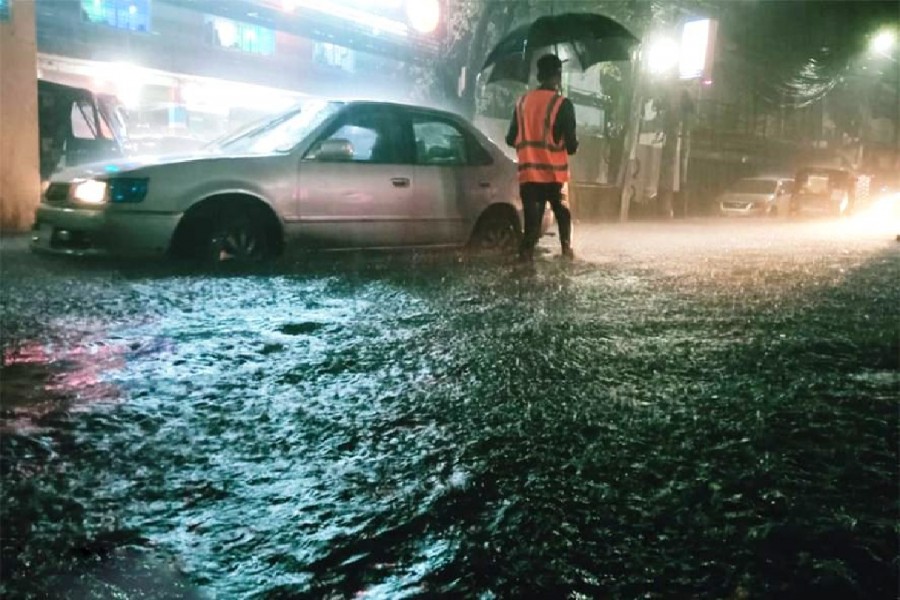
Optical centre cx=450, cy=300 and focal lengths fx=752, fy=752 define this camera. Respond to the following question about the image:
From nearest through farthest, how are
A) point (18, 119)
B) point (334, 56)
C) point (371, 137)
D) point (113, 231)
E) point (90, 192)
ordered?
point (113, 231) → point (90, 192) → point (371, 137) → point (18, 119) → point (334, 56)

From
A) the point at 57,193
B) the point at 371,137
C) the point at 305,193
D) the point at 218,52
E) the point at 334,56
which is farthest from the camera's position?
the point at 334,56

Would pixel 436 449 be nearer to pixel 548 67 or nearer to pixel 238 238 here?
pixel 238 238

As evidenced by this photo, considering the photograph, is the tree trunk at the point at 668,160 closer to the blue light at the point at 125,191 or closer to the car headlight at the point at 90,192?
the blue light at the point at 125,191

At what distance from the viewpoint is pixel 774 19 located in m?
31.8

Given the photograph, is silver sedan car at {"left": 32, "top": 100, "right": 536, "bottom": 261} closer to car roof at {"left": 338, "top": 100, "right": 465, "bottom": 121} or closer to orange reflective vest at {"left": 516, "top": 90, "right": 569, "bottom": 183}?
car roof at {"left": 338, "top": 100, "right": 465, "bottom": 121}

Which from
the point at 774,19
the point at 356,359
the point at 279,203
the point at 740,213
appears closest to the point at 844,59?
the point at 774,19

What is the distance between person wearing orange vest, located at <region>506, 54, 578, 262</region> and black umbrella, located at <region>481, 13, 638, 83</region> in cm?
485

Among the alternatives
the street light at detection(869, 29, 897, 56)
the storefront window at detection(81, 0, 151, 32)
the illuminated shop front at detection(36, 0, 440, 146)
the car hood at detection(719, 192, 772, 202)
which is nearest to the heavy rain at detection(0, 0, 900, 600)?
the illuminated shop front at detection(36, 0, 440, 146)

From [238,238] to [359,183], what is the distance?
119 centimetres

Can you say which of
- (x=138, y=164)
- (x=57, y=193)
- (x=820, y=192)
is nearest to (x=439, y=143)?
(x=138, y=164)

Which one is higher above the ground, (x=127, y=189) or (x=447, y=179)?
(x=447, y=179)

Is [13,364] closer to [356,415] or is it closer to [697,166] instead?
[356,415]

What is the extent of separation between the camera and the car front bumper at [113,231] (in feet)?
18.3

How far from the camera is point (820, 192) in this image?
81.3 ft
